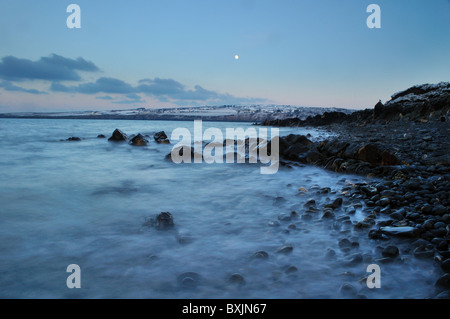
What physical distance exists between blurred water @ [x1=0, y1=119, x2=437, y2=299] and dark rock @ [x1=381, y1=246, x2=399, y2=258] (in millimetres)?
113

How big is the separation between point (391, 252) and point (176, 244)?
1985 mm

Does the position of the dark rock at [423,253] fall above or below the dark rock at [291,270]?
above

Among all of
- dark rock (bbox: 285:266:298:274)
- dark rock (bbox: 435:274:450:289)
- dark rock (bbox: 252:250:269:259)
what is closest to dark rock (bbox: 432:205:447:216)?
dark rock (bbox: 435:274:450:289)

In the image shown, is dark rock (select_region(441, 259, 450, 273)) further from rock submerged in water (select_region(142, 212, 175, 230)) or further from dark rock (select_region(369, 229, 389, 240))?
rock submerged in water (select_region(142, 212, 175, 230))

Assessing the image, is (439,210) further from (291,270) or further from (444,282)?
(291,270)

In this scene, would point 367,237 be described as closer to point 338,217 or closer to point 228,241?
point 338,217

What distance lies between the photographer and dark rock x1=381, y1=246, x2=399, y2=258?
218 centimetres

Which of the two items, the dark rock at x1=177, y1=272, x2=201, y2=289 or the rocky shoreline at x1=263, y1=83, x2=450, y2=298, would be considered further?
the rocky shoreline at x1=263, y1=83, x2=450, y2=298

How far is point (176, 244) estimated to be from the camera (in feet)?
8.66

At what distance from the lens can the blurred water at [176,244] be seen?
191 cm

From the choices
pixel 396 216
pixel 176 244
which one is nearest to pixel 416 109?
pixel 396 216

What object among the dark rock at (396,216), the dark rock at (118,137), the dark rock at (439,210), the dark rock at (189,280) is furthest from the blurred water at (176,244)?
the dark rock at (118,137)

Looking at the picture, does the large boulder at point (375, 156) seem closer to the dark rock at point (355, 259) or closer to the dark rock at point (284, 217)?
the dark rock at point (284, 217)

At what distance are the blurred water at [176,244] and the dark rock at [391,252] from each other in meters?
0.11
